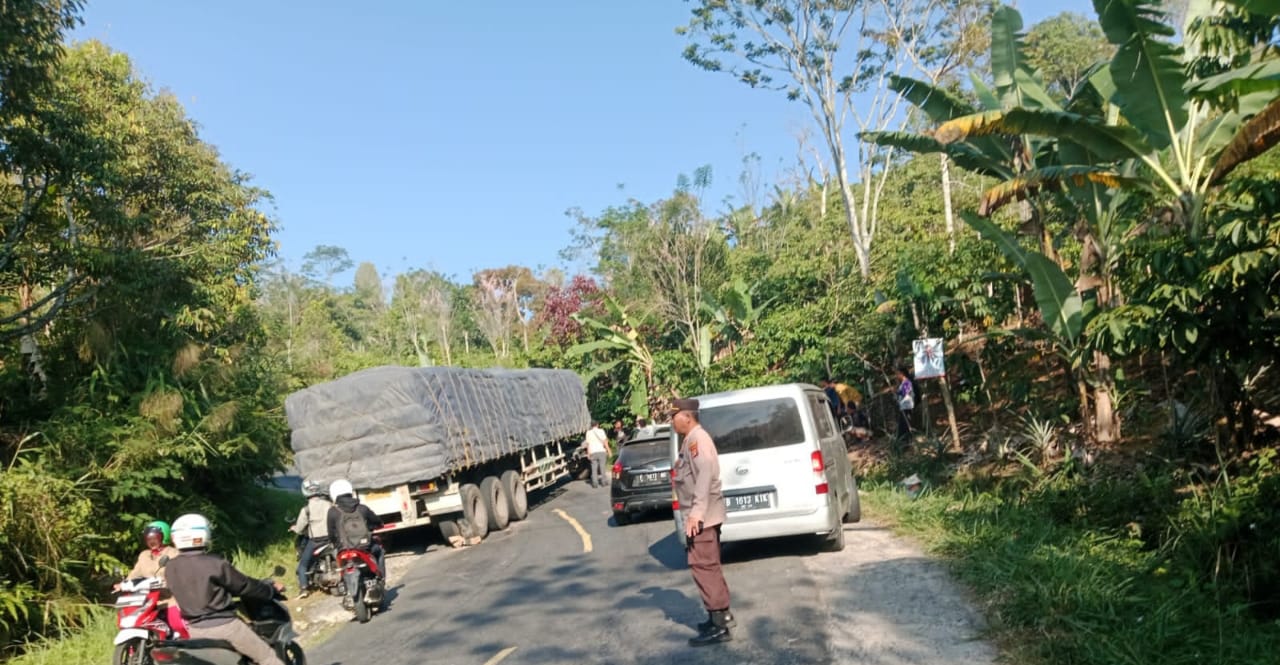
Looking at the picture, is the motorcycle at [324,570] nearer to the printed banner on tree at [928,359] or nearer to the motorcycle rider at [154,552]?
the motorcycle rider at [154,552]

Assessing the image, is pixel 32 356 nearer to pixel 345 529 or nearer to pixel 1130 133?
pixel 345 529

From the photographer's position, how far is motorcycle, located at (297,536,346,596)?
36.0ft

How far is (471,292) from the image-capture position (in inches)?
2172

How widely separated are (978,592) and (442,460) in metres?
8.14

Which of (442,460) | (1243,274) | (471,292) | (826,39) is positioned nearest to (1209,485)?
(1243,274)

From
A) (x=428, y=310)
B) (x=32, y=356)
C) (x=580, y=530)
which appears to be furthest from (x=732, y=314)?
(x=428, y=310)

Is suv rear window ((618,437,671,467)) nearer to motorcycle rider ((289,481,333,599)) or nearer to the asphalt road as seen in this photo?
the asphalt road

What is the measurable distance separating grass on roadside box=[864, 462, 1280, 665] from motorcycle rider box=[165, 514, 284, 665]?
485 cm

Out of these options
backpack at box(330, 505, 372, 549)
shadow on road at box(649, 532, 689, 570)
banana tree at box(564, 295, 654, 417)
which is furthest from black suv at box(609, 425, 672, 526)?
banana tree at box(564, 295, 654, 417)

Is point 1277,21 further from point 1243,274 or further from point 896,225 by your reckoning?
point 896,225

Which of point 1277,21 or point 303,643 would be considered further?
point 303,643

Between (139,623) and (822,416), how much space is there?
7.15 m

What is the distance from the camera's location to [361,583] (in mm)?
9664

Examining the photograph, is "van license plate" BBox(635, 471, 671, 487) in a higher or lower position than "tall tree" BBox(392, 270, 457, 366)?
lower
